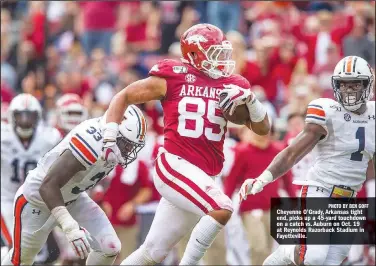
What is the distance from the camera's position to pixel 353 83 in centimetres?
835

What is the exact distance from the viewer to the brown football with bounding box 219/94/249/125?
790cm

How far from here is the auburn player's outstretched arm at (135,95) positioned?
25.7 ft

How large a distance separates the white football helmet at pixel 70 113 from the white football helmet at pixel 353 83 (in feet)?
9.62

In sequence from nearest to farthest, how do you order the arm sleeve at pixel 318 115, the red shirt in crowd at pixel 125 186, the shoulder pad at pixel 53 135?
the arm sleeve at pixel 318 115 < the shoulder pad at pixel 53 135 < the red shirt in crowd at pixel 125 186

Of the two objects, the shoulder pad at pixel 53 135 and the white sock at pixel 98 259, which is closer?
the white sock at pixel 98 259

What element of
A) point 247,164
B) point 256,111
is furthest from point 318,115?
point 247,164

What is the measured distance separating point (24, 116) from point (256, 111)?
2.92 metres

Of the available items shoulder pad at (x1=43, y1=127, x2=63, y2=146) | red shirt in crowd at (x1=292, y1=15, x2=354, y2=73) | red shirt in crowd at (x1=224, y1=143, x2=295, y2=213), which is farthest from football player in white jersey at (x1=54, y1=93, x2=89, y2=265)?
red shirt in crowd at (x1=292, y1=15, x2=354, y2=73)

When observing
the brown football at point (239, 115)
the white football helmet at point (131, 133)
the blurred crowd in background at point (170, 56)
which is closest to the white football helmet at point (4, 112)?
the blurred crowd in background at point (170, 56)

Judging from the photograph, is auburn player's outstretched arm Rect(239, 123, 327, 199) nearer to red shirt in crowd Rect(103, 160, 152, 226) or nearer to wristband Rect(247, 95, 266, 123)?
wristband Rect(247, 95, 266, 123)

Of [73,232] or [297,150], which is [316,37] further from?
[73,232]

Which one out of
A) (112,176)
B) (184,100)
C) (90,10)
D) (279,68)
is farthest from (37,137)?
(90,10)

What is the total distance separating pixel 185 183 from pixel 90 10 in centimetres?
747

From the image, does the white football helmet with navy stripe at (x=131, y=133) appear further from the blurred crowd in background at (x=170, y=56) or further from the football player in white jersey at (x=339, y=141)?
the blurred crowd in background at (x=170, y=56)
